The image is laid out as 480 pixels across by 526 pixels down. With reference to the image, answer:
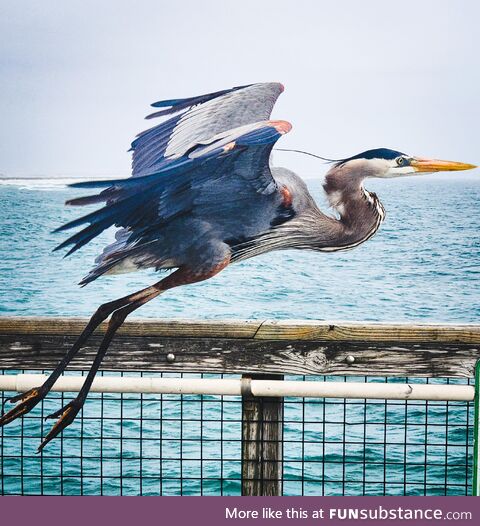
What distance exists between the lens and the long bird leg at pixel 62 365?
207 cm

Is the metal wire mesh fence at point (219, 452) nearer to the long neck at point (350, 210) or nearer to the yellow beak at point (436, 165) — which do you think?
the long neck at point (350, 210)

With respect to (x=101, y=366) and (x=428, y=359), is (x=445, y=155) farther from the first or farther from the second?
(x=101, y=366)

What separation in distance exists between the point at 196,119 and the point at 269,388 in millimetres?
886

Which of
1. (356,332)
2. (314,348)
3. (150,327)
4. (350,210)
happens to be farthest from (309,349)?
(350,210)

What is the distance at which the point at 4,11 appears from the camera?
8.06 ft

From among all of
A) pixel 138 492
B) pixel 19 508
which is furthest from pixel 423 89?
pixel 19 508

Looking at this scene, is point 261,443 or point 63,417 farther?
point 63,417

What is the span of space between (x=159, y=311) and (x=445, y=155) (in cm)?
→ 90

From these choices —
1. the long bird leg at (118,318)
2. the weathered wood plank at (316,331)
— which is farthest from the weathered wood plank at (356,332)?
the long bird leg at (118,318)

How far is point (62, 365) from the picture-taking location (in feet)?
6.82

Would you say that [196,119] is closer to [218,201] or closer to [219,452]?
[218,201]

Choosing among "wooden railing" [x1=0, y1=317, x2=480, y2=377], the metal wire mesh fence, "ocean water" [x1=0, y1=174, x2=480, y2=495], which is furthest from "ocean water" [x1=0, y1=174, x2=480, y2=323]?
"wooden railing" [x1=0, y1=317, x2=480, y2=377]

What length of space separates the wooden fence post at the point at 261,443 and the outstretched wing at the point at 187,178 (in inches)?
23.2

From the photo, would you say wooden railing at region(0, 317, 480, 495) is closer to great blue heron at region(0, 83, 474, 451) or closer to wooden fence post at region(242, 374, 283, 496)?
wooden fence post at region(242, 374, 283, 496)
